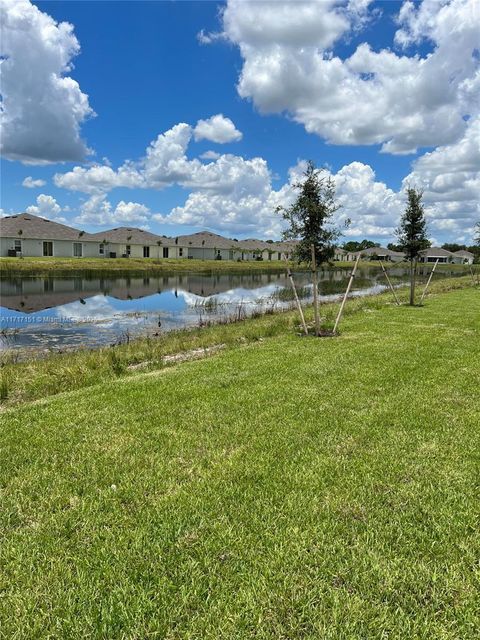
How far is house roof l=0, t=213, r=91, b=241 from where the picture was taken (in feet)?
193

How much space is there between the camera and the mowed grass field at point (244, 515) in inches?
118

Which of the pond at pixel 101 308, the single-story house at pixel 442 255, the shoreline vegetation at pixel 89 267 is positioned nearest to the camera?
the pond at pixel 101 308

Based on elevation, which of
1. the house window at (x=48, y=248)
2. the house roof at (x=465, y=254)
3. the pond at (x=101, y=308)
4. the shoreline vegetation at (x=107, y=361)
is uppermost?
the house roof at (x=465, y=254)

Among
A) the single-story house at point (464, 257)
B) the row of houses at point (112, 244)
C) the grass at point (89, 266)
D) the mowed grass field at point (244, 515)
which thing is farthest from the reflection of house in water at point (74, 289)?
the single-story house at point (464, 257)

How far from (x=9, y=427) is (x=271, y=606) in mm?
5051

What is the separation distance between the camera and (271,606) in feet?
9.98

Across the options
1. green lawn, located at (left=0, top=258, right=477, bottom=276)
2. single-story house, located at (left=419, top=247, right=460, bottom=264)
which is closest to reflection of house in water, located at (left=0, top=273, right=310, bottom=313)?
green lawn, located at (left=0, top=258, right=477, bottom=276)

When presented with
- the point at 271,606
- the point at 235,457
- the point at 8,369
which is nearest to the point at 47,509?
the point at 235,457

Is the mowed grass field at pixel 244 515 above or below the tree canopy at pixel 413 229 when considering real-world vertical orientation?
below

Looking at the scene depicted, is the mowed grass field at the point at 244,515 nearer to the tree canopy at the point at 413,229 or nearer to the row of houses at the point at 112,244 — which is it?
the tree canopy at the point at 413,229

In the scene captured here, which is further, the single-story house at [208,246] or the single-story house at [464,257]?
the single-story house at [464,257]

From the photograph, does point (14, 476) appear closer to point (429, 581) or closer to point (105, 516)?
point (105, 516)

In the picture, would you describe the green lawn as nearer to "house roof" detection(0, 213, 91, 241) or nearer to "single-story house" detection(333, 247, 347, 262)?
"single-story house" detection(333, 247, 347, 262)

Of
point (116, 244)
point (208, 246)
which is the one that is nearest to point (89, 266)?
point (116, 244)
